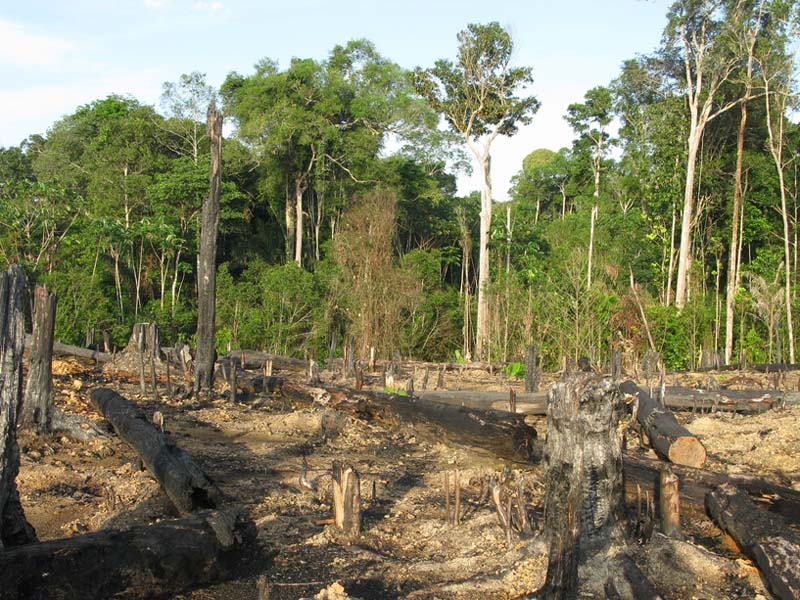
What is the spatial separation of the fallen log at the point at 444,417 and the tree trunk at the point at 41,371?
4.17 metres

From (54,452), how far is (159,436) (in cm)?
154

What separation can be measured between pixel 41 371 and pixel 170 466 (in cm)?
316

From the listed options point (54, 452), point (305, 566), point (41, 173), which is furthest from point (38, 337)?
point (41, 173)

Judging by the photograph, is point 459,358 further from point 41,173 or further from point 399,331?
point 41,173

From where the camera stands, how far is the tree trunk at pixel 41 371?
831 cm

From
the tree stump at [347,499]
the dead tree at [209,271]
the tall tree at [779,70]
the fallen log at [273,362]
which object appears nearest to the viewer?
the tree stump at [347,499]

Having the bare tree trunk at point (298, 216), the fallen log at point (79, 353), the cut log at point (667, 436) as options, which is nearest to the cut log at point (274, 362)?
the fallen log at point (79, 353)

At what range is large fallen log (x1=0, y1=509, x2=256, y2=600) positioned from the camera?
4.00 metres

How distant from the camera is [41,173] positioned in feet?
114

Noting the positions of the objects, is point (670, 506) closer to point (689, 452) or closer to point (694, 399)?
point (689, 452)

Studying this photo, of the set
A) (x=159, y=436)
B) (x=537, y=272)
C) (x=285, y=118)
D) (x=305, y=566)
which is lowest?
→ (x=305, y=566)

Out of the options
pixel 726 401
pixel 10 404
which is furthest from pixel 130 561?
pixel 726 401

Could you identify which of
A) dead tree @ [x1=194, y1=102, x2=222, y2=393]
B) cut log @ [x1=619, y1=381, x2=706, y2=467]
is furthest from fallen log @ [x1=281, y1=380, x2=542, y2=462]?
dead tree @ [x1=194, y1=102, x2=222, y2=393]

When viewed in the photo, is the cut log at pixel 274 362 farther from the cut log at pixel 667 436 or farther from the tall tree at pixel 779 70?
the tall tree at pixel 779 70
